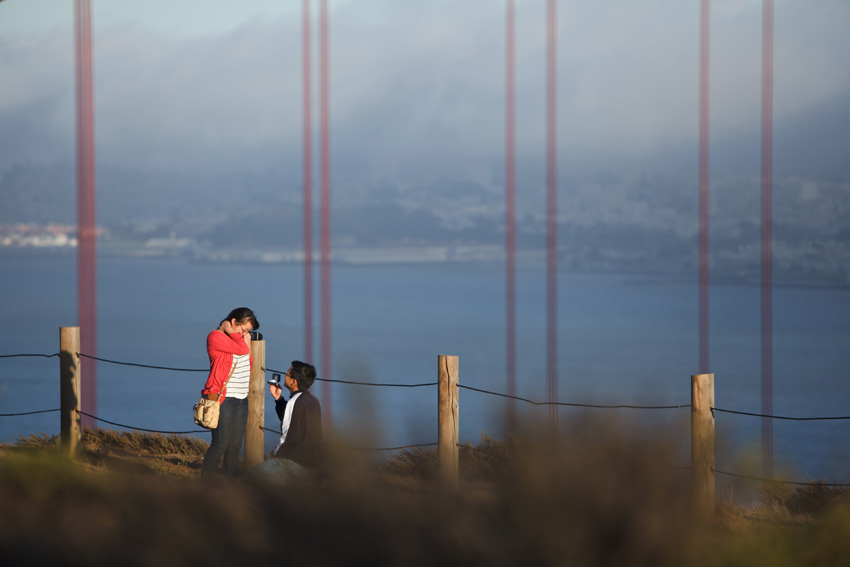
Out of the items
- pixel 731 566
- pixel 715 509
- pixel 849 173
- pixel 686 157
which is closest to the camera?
pixel 731 566

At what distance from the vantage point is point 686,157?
11056 centimetres

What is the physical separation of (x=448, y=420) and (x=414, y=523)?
2.16m

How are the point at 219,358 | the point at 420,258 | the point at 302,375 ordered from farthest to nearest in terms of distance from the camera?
1. the point at 420,258
2. the point at 219,358
3. the point at 302,375

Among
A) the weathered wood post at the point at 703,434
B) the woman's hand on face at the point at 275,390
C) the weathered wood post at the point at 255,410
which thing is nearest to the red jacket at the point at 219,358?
the woman's hand on face at the point at 275,390

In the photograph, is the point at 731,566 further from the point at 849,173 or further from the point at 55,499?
the point at 849,173

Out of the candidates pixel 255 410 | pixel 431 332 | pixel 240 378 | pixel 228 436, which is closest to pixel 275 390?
pixel 240 378

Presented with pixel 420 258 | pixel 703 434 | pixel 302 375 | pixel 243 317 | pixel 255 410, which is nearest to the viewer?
pixel 703 434

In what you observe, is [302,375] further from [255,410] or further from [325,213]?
[325,213]

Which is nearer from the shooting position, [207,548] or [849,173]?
[207,548]

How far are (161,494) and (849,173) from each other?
100 metres

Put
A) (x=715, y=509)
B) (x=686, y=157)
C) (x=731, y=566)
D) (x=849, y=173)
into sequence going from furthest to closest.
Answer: (x=686, y=157)
(x=849, y=173)
(x=715, y=509)
(x=731, y=566)

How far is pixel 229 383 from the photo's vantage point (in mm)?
5301

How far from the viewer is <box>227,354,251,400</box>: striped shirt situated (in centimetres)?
530

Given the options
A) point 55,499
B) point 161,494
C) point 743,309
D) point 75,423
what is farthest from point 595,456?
point 743,309
